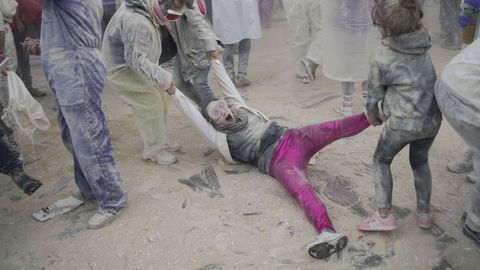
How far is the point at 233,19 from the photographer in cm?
461

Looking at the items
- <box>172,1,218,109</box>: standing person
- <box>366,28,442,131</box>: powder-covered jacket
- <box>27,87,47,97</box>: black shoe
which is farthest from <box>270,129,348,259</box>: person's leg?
<box>27,87,47,97</box>: black shoe

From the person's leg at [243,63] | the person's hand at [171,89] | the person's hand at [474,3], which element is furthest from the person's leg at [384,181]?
the person's leg at [243,63]

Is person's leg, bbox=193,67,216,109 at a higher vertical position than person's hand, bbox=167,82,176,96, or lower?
lower

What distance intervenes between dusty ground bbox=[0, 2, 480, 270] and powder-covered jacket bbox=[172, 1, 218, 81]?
669 mm

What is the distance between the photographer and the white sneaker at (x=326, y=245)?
87.6 inches

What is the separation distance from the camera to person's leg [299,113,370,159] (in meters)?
2.59

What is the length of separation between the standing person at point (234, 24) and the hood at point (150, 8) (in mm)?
1854

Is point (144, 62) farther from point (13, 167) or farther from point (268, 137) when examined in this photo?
point (13, 167)

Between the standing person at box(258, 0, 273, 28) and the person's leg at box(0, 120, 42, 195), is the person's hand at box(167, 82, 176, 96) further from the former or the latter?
the standing person at box(258, 0, 273, 28)

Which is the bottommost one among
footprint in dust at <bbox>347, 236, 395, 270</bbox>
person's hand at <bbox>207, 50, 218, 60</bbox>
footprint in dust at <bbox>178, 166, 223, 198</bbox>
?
footprint in dust at <bbox>347, 236, 395, 270</bbox>

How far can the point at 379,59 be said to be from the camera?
213 cm

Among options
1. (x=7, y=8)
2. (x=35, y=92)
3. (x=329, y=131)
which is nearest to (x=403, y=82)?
(x=329, y=131)

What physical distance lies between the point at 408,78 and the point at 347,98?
182cm

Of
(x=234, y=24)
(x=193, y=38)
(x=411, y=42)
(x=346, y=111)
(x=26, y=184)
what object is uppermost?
(x=411, y=42)
